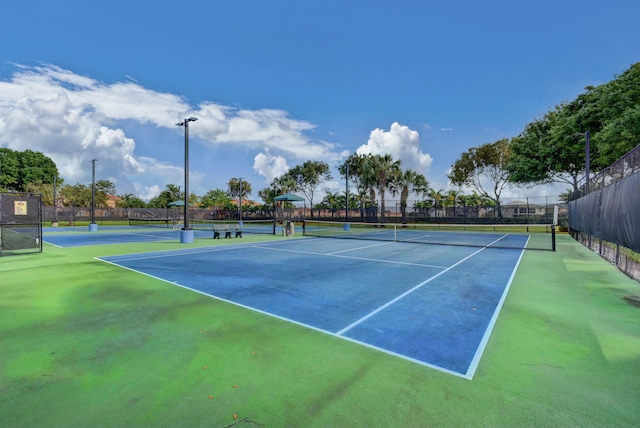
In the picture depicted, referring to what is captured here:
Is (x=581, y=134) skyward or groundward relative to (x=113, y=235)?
skyward

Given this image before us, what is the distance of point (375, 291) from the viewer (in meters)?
6.51

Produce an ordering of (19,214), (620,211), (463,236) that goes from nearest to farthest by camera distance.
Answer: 1. (620,211)
2. (19,214)
3. (463,236)

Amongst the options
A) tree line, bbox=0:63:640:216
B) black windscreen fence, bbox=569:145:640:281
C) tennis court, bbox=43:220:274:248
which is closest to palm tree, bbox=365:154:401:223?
tree line, bbox=0:63:640:216

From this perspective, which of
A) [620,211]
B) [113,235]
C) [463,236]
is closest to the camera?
[620,211]

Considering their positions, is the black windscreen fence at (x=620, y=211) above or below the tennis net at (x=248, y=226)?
above

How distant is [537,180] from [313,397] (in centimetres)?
3811

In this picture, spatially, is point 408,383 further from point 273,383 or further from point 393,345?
point 273,383

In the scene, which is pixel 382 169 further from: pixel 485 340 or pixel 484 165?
pixel 485 340

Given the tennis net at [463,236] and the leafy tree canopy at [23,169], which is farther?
the leafy tree canopy at [23,169]

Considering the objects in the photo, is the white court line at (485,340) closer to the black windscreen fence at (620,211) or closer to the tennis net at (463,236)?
the black windscreen fence at (620,211)

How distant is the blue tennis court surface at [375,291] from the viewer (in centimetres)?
405

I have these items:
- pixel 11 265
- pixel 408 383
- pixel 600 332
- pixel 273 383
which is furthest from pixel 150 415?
pixel 11 265

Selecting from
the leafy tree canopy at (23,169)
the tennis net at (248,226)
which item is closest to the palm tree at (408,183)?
the tennis net at (248,226)

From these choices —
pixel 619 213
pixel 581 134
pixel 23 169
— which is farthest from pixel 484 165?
pixel 23 169
